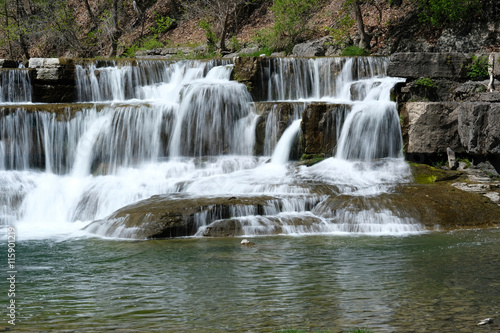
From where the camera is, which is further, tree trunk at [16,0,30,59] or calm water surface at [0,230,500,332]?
tree trunk at [16,0,30,59]

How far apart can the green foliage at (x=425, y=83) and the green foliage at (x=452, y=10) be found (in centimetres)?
612

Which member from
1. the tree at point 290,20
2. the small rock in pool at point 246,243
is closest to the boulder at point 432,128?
the small rock in pool at point 246,243

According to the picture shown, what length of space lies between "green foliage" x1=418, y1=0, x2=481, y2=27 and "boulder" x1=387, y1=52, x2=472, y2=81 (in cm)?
549

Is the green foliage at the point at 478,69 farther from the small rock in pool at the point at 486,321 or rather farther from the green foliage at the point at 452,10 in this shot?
the small rock in pool at the point at 486,321

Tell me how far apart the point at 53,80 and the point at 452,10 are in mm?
14294

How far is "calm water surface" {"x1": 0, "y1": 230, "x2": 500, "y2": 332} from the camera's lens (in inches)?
205

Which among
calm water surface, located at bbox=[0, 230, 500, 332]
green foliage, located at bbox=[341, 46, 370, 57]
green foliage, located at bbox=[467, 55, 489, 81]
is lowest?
calm water surface, located at bbox=[0, 230, 500, 332]

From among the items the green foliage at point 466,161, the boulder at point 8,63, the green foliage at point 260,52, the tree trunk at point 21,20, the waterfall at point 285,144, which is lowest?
the green foliage at point 466,161

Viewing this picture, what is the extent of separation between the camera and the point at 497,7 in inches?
808

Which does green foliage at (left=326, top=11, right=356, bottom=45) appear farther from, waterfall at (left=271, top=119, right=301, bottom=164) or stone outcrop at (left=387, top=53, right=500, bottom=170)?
waterfall at (left=271, top=119, right=301, bottom=164)

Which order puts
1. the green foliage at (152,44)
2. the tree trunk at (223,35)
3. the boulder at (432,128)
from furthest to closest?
the green foliage at (152,44) < the tree trunk at (223,35) < the boulder at (432,128)

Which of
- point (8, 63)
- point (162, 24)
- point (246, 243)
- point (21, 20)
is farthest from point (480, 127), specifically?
point (21, 20)

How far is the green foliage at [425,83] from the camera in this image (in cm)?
1567

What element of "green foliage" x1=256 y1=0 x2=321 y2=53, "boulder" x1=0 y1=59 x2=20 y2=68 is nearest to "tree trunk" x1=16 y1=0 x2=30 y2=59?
"boulder" x1=0 y1=59 x2=20 y2=68
